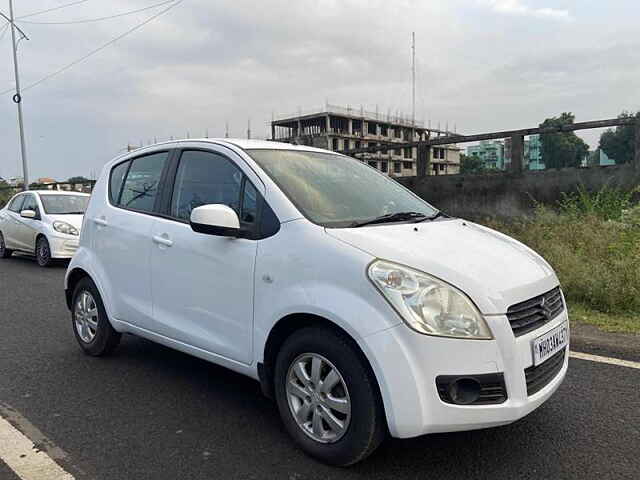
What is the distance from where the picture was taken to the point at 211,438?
3.08 meters

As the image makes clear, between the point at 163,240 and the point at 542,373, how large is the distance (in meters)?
2.43

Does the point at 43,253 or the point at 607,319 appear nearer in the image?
the point at 607,319

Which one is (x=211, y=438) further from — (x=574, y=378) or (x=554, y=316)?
(x=574, y=378)

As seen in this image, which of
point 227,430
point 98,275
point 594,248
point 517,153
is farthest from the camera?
point 517,153

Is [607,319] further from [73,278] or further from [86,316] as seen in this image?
[73,278]

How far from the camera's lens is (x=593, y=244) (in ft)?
22.7

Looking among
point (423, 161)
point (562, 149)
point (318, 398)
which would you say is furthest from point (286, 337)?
point (423, 161)

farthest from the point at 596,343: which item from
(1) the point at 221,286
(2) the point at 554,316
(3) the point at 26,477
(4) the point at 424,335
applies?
(3) the point at 26,477

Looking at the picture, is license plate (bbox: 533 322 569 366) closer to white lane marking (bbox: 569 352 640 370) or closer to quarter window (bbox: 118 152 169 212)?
white lane marking (bbox: 569 352 640 370)

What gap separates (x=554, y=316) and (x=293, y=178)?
5.44 ft

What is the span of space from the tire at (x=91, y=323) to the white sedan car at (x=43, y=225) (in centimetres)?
589

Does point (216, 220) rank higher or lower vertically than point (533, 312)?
higher

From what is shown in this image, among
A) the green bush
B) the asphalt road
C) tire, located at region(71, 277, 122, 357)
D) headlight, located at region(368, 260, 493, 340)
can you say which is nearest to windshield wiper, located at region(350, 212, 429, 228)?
headlight, located at region(368, 260, 493, 340)

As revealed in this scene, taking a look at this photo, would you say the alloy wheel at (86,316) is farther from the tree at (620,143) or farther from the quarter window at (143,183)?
the tree at (620,143)
